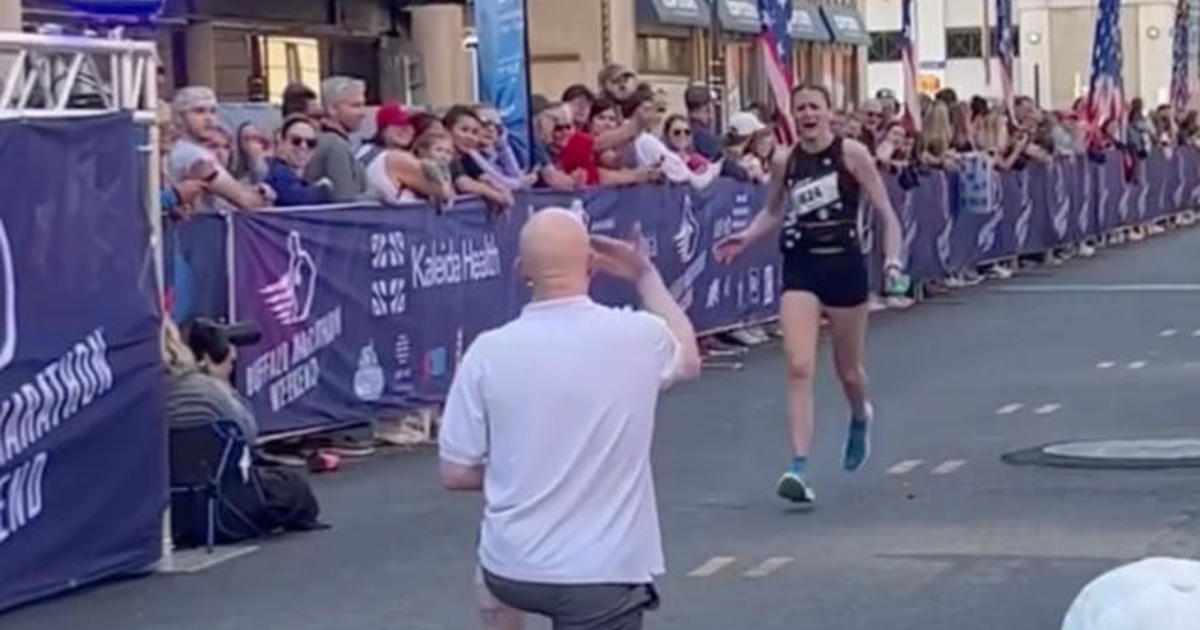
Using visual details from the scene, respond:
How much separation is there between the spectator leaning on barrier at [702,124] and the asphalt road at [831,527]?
470 centimetres

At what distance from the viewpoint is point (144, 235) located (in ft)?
36.9

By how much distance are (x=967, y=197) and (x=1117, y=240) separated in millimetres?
8548

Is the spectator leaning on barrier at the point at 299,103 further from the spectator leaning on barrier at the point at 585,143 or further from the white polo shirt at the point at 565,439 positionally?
the white polo shirt at the point at 565,439

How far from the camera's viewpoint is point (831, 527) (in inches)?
456

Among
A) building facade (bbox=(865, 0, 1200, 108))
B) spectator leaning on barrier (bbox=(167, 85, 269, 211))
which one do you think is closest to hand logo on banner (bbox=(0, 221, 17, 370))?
spectator leaning on barrier (bbox=(167, 85, 269, 211))

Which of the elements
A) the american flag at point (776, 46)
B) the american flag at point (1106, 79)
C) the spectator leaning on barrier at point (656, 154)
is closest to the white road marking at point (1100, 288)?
the american flag at point (776, 46)

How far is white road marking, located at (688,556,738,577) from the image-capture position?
10.5 metres

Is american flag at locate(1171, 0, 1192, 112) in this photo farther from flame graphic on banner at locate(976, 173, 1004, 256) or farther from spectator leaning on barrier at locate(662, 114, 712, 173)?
spectator leaning on barrier at locate(662, 114, 712, 173)

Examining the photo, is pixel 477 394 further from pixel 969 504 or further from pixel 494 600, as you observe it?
pixel 969 504

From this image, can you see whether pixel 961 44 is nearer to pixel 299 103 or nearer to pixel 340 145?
pixel 299 103

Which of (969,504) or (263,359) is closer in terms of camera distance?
(969,504)

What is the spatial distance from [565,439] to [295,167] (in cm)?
949

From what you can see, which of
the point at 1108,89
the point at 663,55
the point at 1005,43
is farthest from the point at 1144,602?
the point at 663,55

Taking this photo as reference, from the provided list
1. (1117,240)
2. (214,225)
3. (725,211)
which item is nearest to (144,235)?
(214,225)
